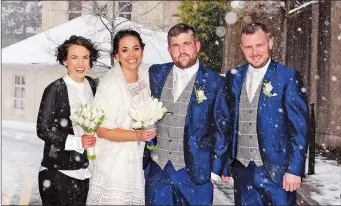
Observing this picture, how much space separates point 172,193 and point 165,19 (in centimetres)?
1696

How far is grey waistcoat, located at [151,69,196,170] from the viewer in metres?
4.14

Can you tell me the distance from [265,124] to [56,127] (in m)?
1.73

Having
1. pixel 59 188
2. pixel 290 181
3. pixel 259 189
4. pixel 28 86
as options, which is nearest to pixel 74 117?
pixel 59 188

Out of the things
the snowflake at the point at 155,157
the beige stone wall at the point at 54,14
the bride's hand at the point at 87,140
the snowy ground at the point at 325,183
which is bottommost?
the snowy ground at the point at 325,183

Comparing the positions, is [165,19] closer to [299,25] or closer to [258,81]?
[299,25]

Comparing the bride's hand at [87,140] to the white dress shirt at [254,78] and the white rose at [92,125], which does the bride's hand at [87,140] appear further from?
the white dress shirt at [254,78]

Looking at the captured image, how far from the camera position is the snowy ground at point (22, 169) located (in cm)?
719

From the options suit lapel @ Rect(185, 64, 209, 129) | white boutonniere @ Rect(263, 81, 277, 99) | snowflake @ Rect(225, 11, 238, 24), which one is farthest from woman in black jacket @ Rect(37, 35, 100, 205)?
snowflake @ Rect(225, 11, 238, 24)

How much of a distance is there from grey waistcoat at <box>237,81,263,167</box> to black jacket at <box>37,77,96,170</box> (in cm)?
137

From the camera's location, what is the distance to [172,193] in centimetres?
418

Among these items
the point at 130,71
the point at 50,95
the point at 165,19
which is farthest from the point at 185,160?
the point at 165,19

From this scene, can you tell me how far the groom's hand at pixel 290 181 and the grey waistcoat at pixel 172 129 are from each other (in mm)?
849

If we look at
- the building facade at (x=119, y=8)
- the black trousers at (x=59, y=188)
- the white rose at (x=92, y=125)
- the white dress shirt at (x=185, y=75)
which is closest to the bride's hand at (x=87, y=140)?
the white rose at (x=92, y=125)

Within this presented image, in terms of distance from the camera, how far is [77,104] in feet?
13.8
